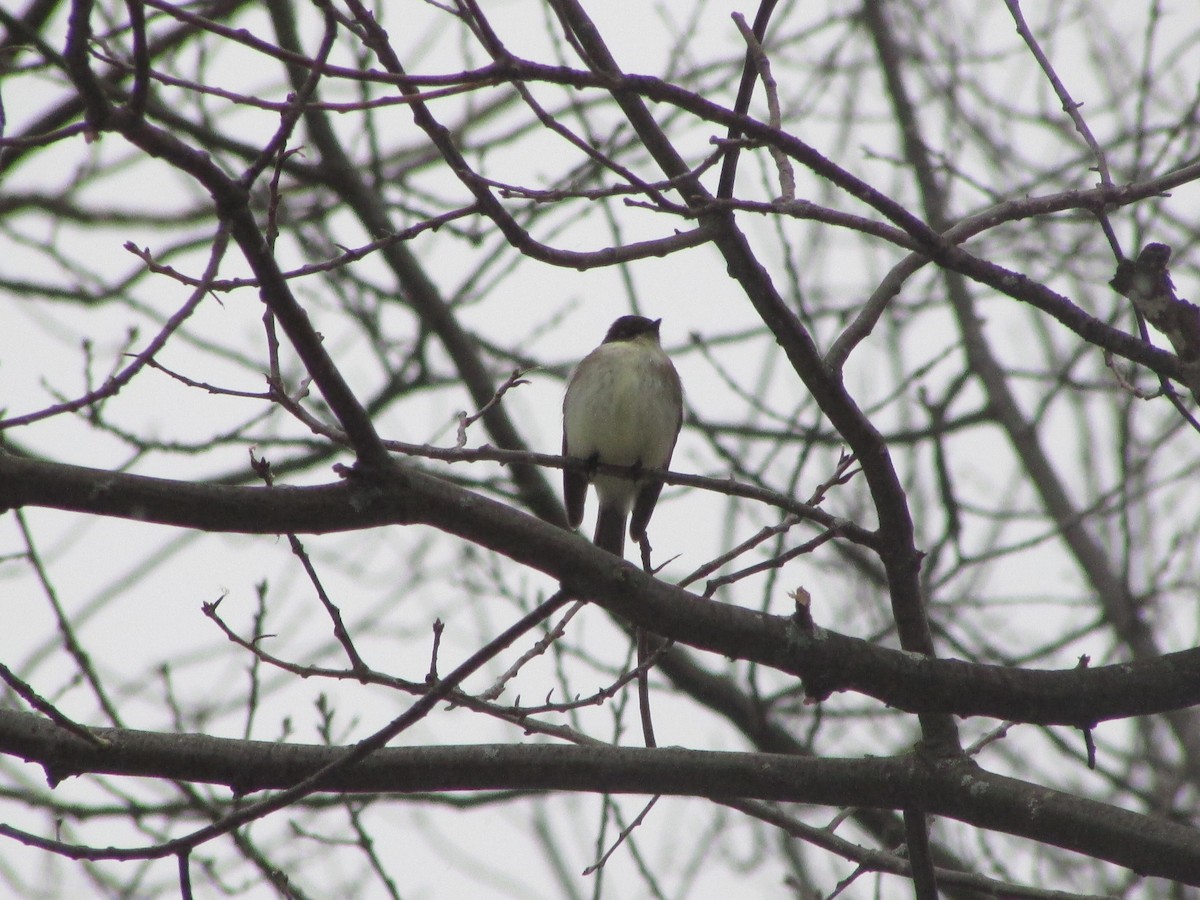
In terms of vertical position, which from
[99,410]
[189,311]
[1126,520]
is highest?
[1126,520]

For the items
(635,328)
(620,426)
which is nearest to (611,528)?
(620,426)

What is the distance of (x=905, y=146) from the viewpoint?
786cm

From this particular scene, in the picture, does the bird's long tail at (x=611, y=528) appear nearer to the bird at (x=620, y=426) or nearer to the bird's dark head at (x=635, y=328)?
the bird at (x=620, y=426)

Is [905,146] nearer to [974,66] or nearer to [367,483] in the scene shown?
[974,66]

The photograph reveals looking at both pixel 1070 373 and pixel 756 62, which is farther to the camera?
pixel 1070 373

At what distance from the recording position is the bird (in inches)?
241

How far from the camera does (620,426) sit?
19.9 ft

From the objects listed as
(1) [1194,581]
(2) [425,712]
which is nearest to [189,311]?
(2) [425,712]

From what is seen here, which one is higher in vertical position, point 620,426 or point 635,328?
point 635,328

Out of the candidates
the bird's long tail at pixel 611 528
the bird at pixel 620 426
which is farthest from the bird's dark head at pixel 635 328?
the bird's long tail at pixel 611 528

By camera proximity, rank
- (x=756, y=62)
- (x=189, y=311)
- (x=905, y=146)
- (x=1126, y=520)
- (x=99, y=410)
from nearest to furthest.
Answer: (x=189, y=311) < (x=756, y=62) < (x=99, y=410) < (x=1126, y=520) < (x=905, y=146)

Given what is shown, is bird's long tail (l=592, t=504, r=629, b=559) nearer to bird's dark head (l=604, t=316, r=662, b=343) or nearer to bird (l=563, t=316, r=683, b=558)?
bird (l=563, t=316, r=683, b=558)

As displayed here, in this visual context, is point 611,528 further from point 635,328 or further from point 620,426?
point 635,328

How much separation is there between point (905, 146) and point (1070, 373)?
1.90m
